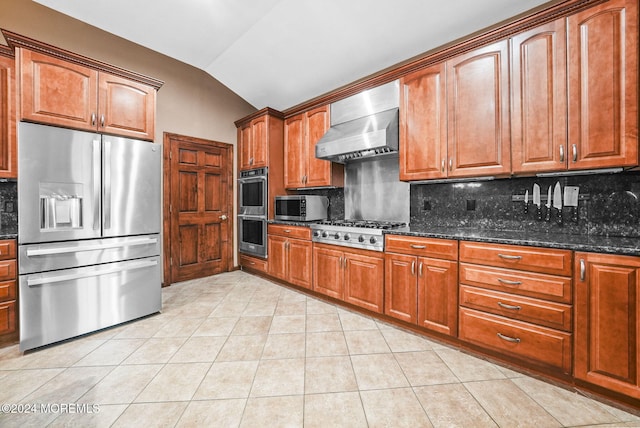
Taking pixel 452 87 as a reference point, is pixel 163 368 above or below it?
below

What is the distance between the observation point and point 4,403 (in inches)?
59.5

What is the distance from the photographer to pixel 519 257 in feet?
5.84

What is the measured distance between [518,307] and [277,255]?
274 centimetres

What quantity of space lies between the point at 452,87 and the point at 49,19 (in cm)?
419

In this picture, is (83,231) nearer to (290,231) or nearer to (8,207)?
(8,207)

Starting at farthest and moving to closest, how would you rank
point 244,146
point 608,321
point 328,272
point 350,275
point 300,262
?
1. point 244,146
2. point 300,262
3. point 328,272
4. point 350,275
5. point 608,321

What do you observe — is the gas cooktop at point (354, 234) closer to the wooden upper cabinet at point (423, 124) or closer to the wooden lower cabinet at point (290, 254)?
the wooden lower cabinet at point (290, 254)

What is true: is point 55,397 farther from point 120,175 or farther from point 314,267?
point 314,267

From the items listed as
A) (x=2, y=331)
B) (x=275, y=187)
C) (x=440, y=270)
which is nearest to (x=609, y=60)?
(x=440, y=270)

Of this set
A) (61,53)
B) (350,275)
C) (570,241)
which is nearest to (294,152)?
(350,275)

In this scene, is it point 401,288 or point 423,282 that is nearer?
point 423,282

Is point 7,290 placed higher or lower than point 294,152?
lower

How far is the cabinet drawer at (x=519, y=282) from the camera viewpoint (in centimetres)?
165

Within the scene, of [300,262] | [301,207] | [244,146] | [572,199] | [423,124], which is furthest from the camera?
[244,146]
